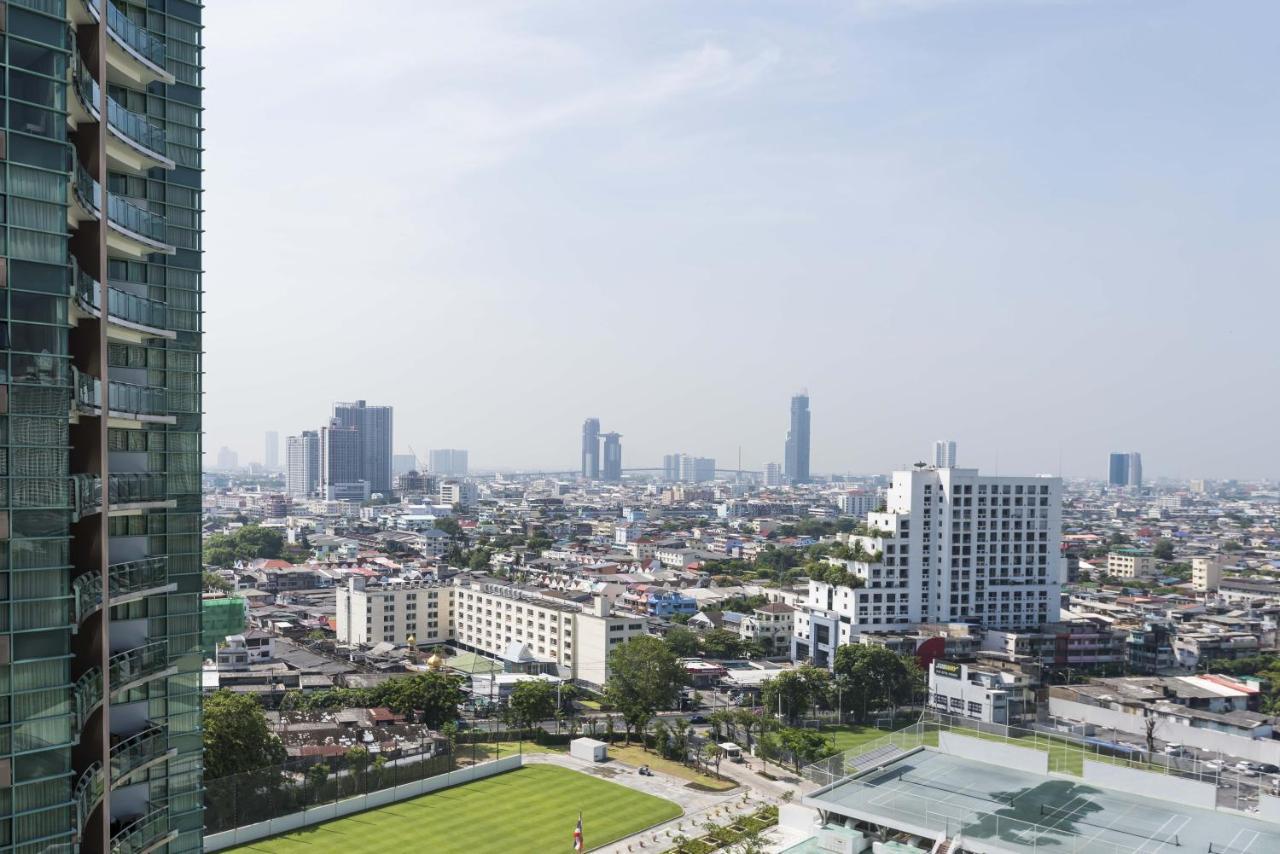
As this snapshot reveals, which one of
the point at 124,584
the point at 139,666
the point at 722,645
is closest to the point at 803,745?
the point at 722,645

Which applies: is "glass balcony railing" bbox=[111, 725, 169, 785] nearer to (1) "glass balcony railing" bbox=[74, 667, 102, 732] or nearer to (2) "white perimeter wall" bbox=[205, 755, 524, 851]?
(1) "glass balcony railing" bbox=[74, 667, 102, 732]

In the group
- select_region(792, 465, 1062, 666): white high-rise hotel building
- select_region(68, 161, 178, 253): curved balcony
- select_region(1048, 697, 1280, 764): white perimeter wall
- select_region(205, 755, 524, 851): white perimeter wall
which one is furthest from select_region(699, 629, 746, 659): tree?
select_region(68, 161, 178, 253): curved balcony

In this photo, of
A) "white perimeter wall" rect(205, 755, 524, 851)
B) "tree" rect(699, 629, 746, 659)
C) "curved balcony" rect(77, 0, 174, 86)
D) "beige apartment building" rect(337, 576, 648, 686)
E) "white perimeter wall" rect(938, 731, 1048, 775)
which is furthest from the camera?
"tree" rect(699, 629, 746, 659)

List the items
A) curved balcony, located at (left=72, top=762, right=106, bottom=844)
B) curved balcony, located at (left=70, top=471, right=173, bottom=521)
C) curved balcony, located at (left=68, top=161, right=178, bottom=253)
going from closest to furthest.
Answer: curved balcony, located at (left=72, top=762, right=106, bottom=844) < curved balcony, located at (left=70, top=471, right=173, bottom=521) < curved balcony, located at (left=68, top=161, right=178, bottom=253)

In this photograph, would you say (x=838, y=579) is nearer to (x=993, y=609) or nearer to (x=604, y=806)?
(x=993, y=609)

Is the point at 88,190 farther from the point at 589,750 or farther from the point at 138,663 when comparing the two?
the point at 589,750

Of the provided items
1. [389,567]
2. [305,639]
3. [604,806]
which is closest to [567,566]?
[389,567]
